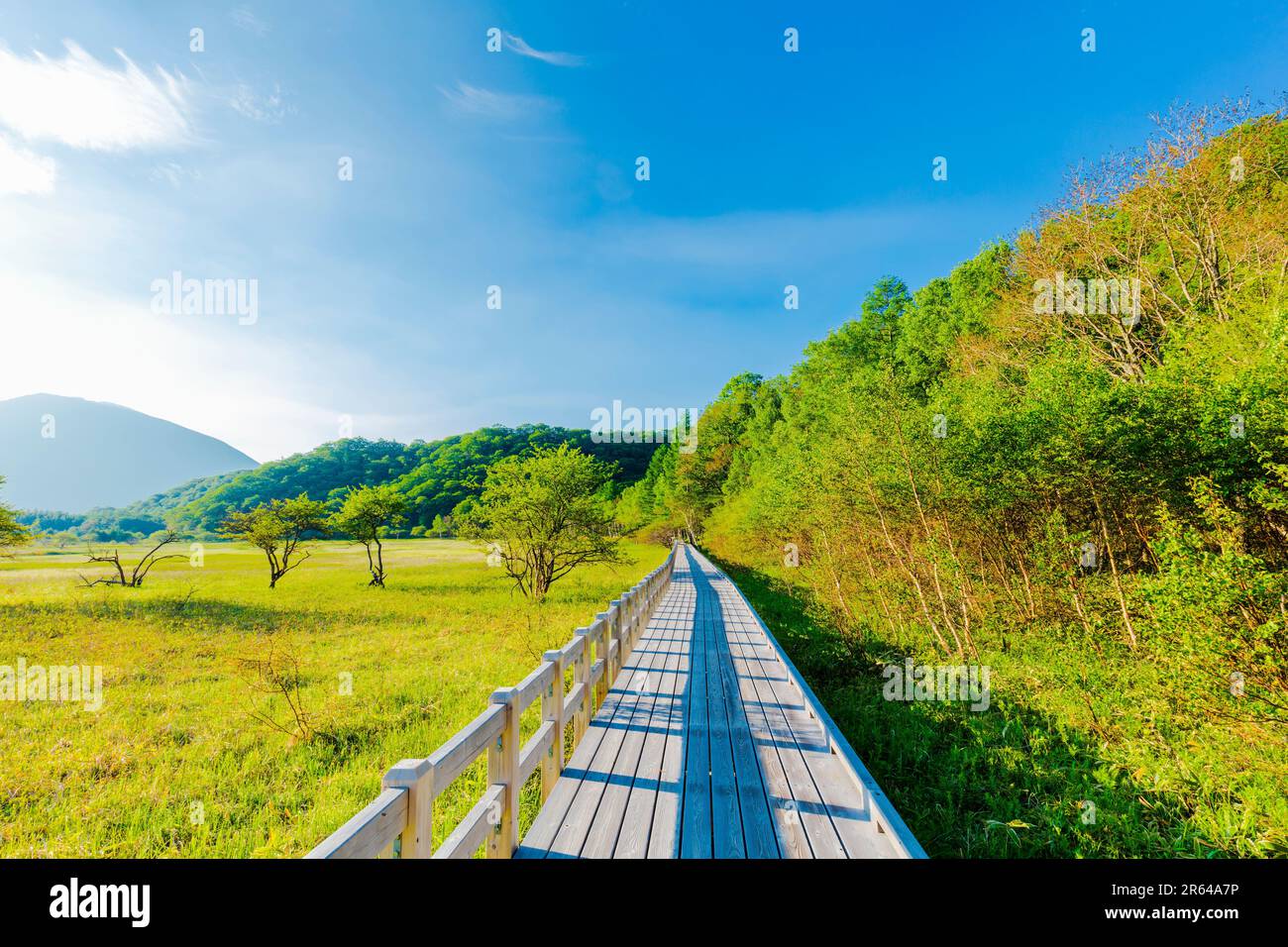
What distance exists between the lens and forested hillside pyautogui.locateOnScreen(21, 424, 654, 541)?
5391cm

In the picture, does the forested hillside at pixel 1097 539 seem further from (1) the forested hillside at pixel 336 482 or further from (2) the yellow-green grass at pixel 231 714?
(1) the forested hillside at pixel 336 482

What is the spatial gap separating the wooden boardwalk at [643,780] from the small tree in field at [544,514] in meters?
12.9

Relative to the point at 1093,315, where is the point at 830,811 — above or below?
below

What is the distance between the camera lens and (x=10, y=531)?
18.1 metres

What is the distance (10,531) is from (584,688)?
25908 millimetres

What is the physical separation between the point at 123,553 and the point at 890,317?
48130 mm

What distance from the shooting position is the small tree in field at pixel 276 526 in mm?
24266

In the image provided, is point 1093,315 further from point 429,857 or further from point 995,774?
point 429,857

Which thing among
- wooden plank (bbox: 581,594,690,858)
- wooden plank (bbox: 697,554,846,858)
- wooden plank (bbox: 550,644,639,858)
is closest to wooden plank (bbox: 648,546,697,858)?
wooden plank (bbox: 581,594,690,858)

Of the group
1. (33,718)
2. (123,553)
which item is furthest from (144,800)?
(123,553)

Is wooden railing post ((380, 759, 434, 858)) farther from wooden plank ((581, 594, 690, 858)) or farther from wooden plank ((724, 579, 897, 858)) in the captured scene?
wooden plank ((724, 579, 897, 858))

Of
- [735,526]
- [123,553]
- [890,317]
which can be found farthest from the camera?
[735,526]

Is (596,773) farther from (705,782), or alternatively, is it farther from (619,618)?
(619,618)
